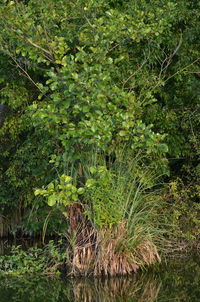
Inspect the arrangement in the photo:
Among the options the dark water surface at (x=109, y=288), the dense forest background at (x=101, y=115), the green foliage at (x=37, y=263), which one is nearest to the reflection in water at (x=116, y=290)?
the dark water surface at (x=109, y=288)

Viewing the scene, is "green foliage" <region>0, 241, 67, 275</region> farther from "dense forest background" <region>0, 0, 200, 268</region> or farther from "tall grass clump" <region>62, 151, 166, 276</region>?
"dense forest background" <region>0, 0, 200, 268</region>

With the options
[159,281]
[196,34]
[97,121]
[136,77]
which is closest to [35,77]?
[136,77]

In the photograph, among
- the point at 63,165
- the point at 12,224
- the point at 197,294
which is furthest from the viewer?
the point at 12,224

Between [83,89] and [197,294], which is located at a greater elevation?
[83,89]

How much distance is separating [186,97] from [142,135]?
10.4ft

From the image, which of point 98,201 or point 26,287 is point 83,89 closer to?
point 98,201

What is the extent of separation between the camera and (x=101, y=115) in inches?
310

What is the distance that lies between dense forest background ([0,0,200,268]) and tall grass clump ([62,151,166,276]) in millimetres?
22

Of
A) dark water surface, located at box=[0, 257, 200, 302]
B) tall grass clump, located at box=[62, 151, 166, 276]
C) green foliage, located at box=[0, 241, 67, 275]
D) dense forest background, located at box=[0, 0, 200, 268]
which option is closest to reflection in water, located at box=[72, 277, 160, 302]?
dark water surface, located at box=[0, 257, 200, 302]

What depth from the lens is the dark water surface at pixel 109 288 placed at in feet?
24.5

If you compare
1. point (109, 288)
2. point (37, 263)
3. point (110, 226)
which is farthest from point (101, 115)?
point (37, 263)

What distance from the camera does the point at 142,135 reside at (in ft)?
26.2

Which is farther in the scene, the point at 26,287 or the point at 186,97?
the point at 186,97

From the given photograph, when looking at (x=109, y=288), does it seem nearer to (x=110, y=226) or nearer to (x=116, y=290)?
(x=116, y=290)
